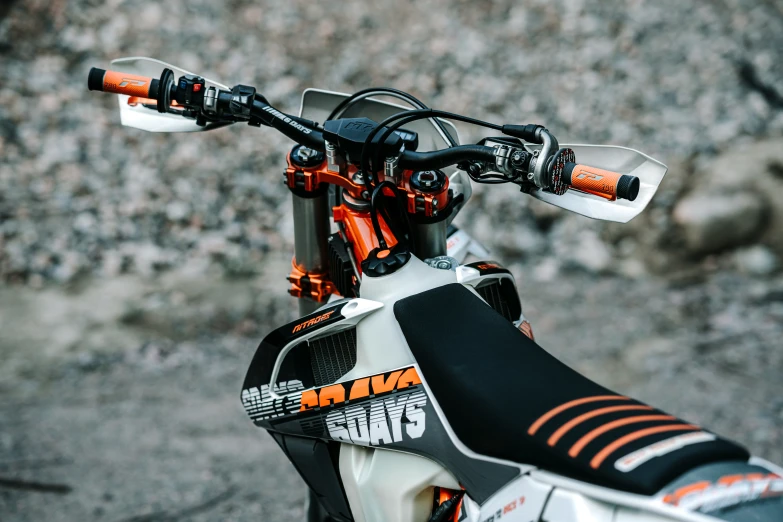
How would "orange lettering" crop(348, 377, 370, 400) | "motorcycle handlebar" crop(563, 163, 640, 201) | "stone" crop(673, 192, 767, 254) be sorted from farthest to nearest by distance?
"stone" crop(673, 192, 767, 254)
"orange lettering" crop(348, 377, 370, 400)
"motorcycle handlebar" crop(563, 163, 640, 201)

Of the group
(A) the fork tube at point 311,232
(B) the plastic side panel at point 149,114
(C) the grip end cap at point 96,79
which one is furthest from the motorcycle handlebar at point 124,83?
(A) the fork tube at point 311,232

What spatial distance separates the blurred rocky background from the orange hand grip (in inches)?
82.4

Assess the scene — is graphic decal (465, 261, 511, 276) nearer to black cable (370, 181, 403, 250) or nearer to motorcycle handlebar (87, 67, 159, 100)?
black cable (370, 181, 403, 250)

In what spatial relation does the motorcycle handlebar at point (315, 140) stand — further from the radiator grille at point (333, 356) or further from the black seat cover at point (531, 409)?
the radiator grille at point (333, 356)

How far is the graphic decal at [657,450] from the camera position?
1.41m

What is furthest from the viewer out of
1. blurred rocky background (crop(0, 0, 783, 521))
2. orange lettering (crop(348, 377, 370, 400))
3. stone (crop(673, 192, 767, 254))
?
stone (crop(673, 192, 767, 254))

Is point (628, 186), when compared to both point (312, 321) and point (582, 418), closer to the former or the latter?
point (582, 418)

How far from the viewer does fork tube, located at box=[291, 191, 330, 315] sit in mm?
2316

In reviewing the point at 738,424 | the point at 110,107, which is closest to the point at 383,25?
the point at 110,107

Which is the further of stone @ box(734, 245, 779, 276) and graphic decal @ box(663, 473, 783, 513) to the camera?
stone @ box(734, 245, 779, 276)

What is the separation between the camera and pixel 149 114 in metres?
2.51

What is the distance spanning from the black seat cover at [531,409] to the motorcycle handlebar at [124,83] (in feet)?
3.26

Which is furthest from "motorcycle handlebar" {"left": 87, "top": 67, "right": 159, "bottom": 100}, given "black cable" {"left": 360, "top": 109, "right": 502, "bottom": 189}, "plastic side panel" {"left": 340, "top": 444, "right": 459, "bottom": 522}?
"plastic side panel" {"left": 340, "top": 444, "right": 459, "bottom": 522}

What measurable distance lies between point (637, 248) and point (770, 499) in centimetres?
378
